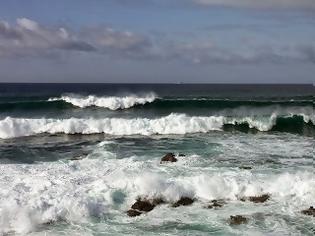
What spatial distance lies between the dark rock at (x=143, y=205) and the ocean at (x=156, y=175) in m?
0.13

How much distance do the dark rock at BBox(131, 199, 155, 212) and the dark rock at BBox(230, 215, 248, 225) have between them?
2.22 m

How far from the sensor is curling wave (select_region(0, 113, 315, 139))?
28031 millimetres

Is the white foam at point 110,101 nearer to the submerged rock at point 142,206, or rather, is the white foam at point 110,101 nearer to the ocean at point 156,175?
the ocean at point 156,175

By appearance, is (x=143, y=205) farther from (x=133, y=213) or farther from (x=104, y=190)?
(x=104, y=190)

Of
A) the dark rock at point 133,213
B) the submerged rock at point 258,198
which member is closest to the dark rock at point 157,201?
the dark rock at point 133,213

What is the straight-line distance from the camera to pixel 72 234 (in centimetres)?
1094

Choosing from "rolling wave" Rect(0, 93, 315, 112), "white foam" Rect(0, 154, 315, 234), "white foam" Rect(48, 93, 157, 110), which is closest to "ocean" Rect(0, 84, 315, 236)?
"white foam" Rect(0, 154, 315, 234)

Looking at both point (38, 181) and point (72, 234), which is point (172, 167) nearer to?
point (38, 181)

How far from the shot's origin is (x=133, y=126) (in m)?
28.5

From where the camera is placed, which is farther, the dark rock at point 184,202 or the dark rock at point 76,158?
the dark rock at point 76,158

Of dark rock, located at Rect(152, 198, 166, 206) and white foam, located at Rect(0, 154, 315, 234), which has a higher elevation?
white foam, located at Rect(0, 154, 315, 234)

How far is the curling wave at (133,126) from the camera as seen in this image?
2803 centimetres

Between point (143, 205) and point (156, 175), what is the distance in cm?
194

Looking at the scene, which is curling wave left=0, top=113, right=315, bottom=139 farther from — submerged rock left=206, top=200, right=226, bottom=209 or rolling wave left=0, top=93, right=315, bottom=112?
submerged rock left=206, top=200, right=226, bottom=209
